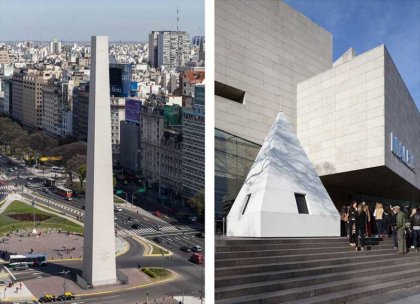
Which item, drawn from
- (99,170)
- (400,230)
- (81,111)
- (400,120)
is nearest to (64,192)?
(99,170)

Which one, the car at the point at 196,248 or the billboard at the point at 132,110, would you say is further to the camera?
the car at the point at 196,248

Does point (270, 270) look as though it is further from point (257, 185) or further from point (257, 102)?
point (257, 102)

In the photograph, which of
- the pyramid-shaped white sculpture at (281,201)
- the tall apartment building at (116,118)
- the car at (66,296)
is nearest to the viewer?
the car at (66,296)

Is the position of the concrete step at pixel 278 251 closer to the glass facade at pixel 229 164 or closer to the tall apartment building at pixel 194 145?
the tall apartment building at pixel 194 145

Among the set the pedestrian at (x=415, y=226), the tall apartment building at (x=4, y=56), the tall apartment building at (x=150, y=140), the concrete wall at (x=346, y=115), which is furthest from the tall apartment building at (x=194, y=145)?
the concrete wall at (x=346, y=115)

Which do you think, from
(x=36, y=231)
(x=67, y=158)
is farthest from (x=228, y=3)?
(x=36, y=231)

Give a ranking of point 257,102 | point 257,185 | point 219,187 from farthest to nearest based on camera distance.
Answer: point 257,102, point 219,187, point 257,185

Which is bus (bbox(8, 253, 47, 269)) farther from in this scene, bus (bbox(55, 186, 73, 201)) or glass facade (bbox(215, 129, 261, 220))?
glass facade (bbox(215, 129, 261, 220))
